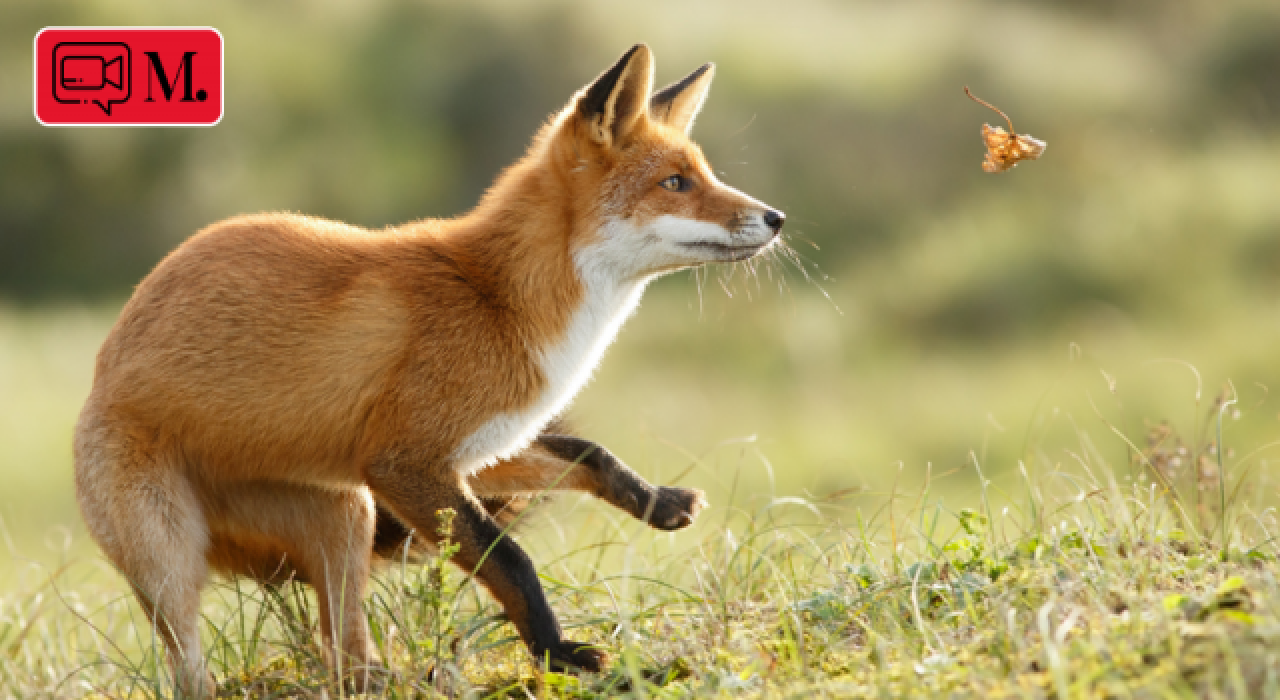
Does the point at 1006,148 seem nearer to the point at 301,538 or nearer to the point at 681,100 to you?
the point at 681,100

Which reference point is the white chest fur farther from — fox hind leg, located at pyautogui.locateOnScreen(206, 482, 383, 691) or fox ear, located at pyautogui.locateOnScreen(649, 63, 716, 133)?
fox ear, located at pyautogui.locateOnScreen(649, 63, 716, 133)

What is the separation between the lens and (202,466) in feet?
16.9

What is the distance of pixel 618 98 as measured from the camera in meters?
5.42

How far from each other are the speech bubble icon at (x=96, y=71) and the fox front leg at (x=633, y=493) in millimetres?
5508

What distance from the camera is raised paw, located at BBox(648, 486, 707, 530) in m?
5.39

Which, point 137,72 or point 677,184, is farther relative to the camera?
point 137,72

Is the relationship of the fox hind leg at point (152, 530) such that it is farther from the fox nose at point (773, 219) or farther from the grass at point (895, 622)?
the fox nose at point (773, 219)

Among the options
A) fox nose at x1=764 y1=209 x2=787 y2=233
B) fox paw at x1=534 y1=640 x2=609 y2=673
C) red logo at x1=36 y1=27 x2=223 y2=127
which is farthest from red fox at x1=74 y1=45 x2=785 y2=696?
red logo at x1=36 y1=27 x2=223 y2=127

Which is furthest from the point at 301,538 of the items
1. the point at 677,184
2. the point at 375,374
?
the point at 677,184

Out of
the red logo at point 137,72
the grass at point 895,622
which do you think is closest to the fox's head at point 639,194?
the grass at point 895,622

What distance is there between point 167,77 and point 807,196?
8381mm

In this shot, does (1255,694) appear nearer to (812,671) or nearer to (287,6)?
(812,671)

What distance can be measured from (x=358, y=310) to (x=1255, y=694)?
3.56 meters

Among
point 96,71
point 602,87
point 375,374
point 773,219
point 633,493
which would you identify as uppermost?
point 602,87
